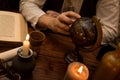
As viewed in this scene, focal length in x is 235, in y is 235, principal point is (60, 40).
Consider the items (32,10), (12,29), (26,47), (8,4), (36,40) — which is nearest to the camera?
(26,47)

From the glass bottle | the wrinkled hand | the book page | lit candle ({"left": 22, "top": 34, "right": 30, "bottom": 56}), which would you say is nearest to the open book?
the book page

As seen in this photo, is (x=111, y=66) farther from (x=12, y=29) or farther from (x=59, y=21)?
(x=12, y=29)

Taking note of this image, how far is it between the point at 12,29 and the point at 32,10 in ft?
0.89

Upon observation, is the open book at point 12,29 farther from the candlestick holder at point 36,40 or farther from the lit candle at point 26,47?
the lit candle at point 26,47

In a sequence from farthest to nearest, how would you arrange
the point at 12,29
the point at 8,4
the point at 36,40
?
1. the point at 8,4
2. the point at 12,29
3. the point at 36,40

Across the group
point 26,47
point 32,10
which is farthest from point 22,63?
point 32,10

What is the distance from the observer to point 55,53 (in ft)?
3.67

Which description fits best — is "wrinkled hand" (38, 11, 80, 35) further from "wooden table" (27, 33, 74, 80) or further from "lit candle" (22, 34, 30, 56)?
"lit candle" (22, 34, 30, 56)

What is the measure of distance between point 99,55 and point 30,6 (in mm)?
512

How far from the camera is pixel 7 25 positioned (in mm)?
1134

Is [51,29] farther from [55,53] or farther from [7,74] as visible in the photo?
[7,74]

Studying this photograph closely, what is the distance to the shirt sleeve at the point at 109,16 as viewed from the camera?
1372mm

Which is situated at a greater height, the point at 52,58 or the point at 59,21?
the point at 59,21

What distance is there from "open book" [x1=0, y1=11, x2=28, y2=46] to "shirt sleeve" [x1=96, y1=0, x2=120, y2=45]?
0.48 m
